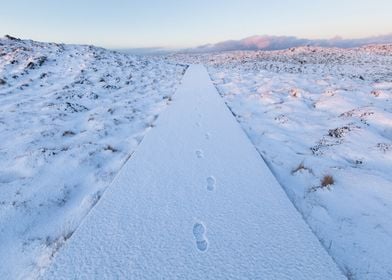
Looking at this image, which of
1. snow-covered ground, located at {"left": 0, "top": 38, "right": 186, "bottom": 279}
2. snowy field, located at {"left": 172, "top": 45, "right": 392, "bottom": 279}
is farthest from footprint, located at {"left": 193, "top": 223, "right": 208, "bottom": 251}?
snow-covered ground, located at {"left": 0, "top": 38, "right": 186, "bottom": 279}

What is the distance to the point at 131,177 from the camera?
3.98 metres

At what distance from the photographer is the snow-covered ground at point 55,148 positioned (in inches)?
119

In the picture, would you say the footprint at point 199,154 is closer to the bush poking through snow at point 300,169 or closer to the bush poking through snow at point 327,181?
the bush poking through snow at point 300,169

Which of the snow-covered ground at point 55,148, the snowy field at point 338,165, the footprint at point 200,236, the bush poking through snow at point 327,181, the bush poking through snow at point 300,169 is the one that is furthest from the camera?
the bush poking through snow at point 300,169

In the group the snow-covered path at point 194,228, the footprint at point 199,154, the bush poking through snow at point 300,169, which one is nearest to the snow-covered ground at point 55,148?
the snow-covered path at point 194,228

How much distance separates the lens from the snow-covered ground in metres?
3.01

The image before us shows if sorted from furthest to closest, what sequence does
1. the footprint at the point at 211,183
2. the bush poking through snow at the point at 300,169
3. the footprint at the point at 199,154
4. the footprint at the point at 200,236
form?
the footprint at the point at 199,154
the bush poking through snow at the point at 300,169
the footprint at the point at 211,183
the footprint at the point at 200,236

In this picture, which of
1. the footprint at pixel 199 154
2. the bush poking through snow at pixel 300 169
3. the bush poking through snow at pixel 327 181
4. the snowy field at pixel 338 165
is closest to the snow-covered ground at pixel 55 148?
the footprint at pixel 199 154

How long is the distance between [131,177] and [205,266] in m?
1.95

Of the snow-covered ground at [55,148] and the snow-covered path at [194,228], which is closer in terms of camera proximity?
the snow-covered path at [194,228]

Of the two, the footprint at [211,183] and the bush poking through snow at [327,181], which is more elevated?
the footprint at [211,183]

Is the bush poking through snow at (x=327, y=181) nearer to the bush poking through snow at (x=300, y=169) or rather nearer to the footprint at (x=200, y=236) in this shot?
the bush poking through snow at (x=300, y=169)

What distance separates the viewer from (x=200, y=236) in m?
2.76

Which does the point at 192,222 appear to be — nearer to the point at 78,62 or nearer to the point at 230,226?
the point at 230,226
